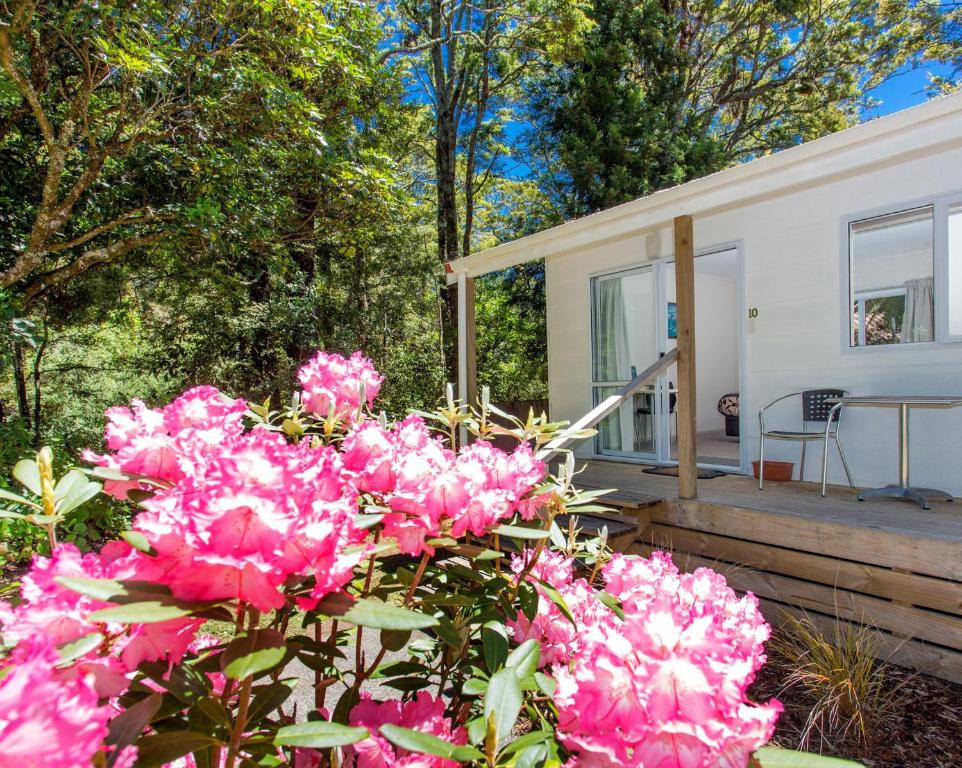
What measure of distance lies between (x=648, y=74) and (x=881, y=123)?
931cm

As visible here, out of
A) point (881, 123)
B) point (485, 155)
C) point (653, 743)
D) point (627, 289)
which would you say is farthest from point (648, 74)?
point (653, 743)

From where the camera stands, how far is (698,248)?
6.04m

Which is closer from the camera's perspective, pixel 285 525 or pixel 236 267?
pixel 285 525

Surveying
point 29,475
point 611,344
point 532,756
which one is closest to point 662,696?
point 532,756

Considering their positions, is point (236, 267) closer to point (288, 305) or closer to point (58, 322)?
point (288, 305)

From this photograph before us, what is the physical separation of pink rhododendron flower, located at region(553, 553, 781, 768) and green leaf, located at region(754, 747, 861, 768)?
0.23ft

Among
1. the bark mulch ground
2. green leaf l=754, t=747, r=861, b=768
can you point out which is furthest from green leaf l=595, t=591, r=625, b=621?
the bark mulch ground

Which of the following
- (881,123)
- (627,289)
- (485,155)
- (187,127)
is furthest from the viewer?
(485,155)

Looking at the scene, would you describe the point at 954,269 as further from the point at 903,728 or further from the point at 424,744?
the point at 424,744

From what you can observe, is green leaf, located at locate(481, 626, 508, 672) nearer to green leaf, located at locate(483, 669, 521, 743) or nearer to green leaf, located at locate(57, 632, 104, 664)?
green leaf, located at locate(483, 669, 521, 743)

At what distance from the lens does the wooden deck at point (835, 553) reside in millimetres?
2936

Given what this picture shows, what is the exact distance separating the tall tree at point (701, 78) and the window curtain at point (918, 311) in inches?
252

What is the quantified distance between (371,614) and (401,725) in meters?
0.27

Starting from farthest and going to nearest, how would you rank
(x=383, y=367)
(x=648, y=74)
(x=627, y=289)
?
Result: 1. (x=648, y=74)
2. (x=383, y=367)
3. (x=627, y=289)
